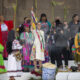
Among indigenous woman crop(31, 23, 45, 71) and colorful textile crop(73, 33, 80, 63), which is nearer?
colorful textile crop(73, 33, 80, 63)

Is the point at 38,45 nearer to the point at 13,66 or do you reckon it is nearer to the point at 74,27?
the point at 13,66

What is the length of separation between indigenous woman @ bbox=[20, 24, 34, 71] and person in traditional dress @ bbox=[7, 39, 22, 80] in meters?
0.19

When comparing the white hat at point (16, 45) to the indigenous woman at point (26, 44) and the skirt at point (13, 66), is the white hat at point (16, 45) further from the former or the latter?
the skirt at point (13, 66)

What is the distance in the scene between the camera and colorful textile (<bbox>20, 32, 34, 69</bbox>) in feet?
67.6

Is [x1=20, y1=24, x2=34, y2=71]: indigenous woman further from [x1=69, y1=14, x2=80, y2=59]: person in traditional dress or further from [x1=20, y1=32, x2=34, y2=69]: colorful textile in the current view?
[x1=69, y1=14, x2=80, y2=59]: person in traditional dress

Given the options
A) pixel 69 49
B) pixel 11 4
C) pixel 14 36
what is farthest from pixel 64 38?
pixel 11 4

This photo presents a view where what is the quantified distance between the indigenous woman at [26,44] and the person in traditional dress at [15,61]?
19 cm

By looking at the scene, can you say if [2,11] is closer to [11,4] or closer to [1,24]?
[11,4]

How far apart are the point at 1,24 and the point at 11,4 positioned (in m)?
3.39

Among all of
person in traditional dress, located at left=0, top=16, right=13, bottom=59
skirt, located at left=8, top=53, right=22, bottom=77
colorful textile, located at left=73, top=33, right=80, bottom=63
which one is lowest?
skirt, located at left=8, top=53, right=22, bottom=77

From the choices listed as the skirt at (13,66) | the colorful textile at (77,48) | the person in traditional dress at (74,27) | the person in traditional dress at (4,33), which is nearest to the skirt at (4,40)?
the person in traditional dress at (4,33)

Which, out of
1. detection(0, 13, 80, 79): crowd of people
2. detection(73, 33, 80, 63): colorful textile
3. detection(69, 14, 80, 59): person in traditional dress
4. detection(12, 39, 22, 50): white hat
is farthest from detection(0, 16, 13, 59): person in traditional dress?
detection(73, 33, 80, 63): colorful textile

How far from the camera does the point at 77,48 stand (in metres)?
20.2

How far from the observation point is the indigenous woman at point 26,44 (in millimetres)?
20594
